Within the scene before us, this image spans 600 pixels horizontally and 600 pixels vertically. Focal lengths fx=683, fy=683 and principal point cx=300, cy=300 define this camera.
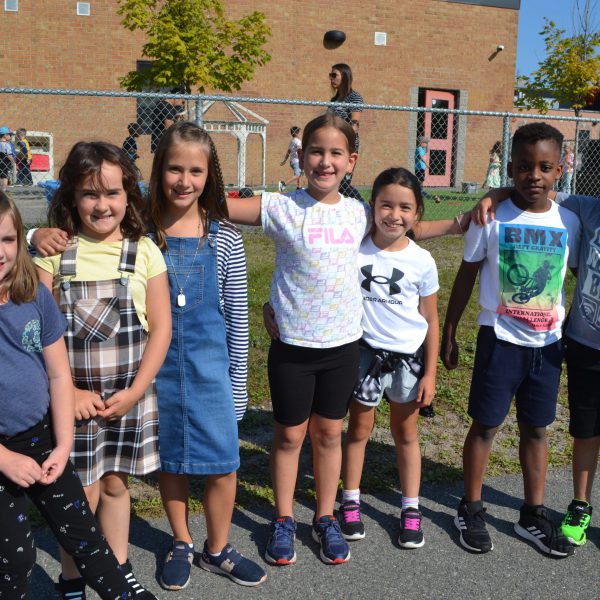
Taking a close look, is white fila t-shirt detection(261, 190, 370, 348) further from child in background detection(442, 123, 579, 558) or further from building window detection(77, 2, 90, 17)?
building window detection(77, 2, 90, 17)

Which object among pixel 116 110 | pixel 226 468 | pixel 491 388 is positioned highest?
pixel 116 110

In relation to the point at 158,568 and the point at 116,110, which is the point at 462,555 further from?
the point at 116,110

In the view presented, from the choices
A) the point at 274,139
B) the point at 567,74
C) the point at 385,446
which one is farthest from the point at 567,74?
the point at 385,446

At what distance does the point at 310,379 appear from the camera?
2.83 m

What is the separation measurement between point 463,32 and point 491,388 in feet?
69.1

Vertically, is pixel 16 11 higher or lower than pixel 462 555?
higher

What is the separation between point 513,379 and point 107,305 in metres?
1.75

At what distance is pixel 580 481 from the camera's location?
10.4ft

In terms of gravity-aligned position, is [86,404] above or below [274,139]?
below

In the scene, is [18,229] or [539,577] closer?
[18,229]

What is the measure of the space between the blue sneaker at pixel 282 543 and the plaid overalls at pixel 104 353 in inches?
28.8

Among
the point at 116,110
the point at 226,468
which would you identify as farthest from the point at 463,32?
the point at 226,468

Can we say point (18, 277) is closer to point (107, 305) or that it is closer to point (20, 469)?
point (107, 305)

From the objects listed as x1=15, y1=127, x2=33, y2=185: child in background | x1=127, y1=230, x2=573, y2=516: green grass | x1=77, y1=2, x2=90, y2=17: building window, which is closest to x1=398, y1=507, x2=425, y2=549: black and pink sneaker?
x1=127, y1=230, x2=573, y2=516: green grass
